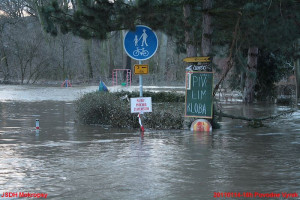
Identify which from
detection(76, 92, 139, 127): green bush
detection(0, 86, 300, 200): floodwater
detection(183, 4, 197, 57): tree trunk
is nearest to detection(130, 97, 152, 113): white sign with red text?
detection(0, 86, 300, 200): floodwater

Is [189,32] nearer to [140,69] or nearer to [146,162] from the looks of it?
[140,69]

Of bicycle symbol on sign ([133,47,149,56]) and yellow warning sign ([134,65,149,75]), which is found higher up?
bicycle symbol on sign ([133,47,149,56])

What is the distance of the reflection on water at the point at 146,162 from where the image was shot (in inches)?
268

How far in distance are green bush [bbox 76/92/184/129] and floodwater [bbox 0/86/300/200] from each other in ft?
1.61

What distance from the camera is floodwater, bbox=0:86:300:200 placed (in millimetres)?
6766

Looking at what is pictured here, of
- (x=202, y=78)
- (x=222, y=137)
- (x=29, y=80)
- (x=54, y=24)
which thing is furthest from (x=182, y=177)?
(x=29, y=80)

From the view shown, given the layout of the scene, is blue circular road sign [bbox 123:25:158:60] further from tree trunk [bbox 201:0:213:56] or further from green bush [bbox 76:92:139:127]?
green bush [bbox 76:92:139:127]

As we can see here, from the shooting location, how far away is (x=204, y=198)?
6.36 m

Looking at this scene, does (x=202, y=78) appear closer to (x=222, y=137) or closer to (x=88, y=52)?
(x=222, y=137)

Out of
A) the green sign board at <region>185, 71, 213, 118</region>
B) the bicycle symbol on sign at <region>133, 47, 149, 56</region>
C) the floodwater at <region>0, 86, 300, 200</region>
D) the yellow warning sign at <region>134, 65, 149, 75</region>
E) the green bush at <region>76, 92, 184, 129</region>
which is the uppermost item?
the bicycle symbol on sign at <region>133, 47, 149, 56</region>

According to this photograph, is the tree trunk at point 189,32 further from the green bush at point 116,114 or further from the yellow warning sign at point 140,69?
the yellow warning sign at point 140,69

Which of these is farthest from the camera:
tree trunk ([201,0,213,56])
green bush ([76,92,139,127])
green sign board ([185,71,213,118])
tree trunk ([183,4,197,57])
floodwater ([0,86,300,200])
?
tree trunk ([183,4,197,57])

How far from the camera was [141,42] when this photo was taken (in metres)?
12.9

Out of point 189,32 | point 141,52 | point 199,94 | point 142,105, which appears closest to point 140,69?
point 141,52
